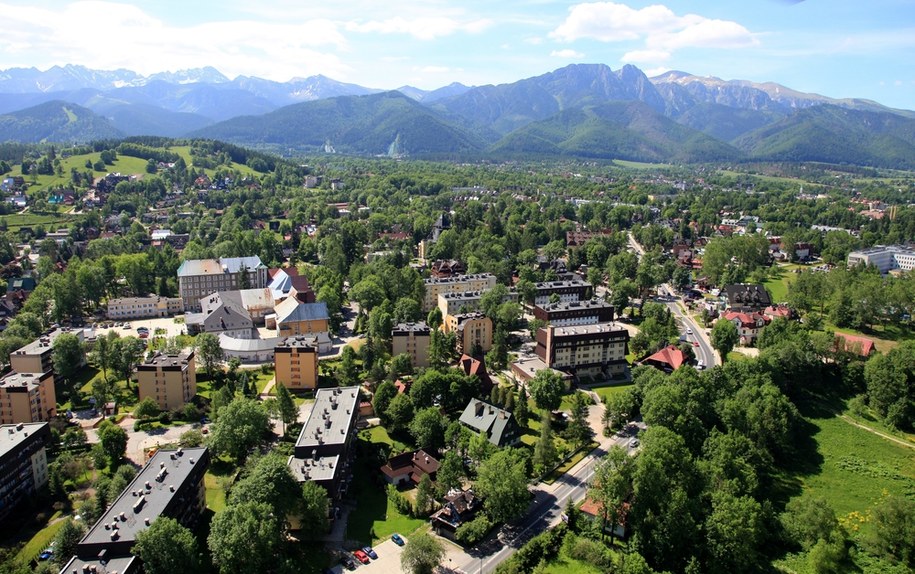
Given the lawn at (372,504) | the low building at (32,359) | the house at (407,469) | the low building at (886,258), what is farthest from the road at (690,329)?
the low building at (32,359)

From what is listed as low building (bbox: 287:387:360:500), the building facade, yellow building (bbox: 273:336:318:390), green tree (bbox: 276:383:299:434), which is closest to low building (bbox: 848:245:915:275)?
the building facade

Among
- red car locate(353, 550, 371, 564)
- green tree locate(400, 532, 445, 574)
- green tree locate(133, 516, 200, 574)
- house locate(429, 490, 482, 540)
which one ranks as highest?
green tree locate(133, 516, 200, 574)

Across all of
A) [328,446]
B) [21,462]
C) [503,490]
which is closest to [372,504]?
[328,446]

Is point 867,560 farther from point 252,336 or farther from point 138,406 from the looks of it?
point 252,336

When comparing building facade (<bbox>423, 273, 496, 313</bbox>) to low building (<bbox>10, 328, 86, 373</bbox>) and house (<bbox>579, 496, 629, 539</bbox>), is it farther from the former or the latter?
house (<bbox>579, 496, 629, 539</bbox>)

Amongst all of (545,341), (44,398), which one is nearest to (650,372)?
(545,341)

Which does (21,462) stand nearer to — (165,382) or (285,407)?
(165,382)
